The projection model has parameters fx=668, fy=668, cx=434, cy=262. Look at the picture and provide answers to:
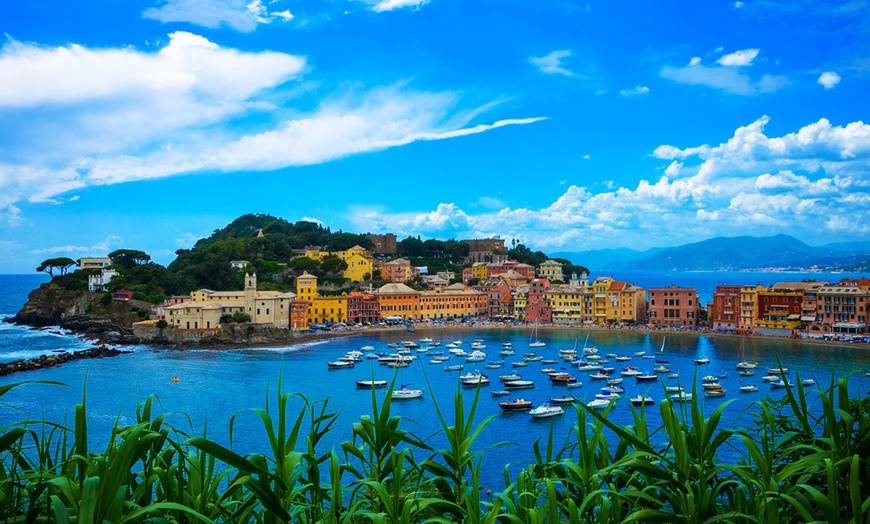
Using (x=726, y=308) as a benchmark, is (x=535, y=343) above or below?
below

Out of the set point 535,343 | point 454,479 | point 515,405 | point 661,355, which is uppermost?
point 454,479

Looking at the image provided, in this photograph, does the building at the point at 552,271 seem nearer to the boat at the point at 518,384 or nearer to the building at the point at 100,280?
the building at the point at 100,280

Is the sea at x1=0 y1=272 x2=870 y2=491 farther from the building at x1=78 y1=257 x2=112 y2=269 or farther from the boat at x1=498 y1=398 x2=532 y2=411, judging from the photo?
the building at x1=78 y1=257 x2=112 y2=269

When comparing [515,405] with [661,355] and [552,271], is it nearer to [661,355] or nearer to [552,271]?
[661,355]

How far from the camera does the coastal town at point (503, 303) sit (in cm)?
3095

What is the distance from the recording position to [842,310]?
3055 centimetres

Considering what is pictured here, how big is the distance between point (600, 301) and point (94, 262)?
104ft

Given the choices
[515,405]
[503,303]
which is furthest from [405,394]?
[503,303]

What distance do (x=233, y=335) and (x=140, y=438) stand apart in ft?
100

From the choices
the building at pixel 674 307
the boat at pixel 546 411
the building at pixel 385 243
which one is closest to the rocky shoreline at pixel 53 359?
the boat at pixel 546 411

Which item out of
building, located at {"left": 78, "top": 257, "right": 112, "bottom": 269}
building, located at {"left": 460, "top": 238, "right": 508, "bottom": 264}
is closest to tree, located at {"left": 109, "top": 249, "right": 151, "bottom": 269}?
building, located at {"left": 78, "top": 257, "right": 112, "bottom": 269}

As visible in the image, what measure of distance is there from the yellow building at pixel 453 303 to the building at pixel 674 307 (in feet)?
33.9

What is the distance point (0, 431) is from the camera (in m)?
1.78

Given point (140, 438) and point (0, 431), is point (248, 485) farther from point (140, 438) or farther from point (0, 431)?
point (0, 431)
